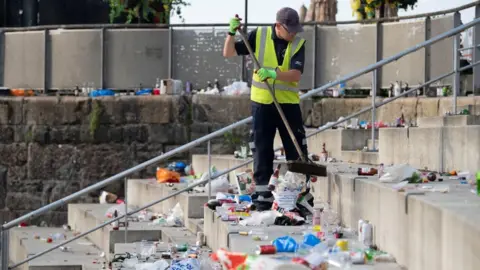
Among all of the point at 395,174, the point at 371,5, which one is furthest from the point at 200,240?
the point at 371,5

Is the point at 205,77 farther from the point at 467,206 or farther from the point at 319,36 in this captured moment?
the point at 467,206

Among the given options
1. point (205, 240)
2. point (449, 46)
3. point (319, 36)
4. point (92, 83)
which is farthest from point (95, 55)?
point (205, 240)

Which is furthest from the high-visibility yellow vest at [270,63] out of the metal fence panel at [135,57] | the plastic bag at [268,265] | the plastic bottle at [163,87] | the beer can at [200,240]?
the metal fence panel at [135,57]

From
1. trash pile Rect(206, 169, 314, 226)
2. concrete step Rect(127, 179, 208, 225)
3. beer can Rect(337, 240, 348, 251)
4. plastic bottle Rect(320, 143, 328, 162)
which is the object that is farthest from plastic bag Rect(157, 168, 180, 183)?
beer can Rect(337, 240, 348, 251)

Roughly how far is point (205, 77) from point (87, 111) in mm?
2049

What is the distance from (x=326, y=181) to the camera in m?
8.68

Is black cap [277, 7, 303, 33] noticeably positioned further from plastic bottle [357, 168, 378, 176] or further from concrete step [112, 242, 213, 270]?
concrete step [112, 242, 213, 270]

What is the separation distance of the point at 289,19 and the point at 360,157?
2.79 meters

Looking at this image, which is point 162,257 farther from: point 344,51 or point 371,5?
point 371,5

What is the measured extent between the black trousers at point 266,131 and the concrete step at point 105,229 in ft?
8.09

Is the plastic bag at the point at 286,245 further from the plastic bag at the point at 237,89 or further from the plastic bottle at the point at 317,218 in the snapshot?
the plastic bag at the point at 237,89

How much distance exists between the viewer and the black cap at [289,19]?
780 cm

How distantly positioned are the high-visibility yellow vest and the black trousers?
66mm

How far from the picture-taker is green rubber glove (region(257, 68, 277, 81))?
7.73 m
